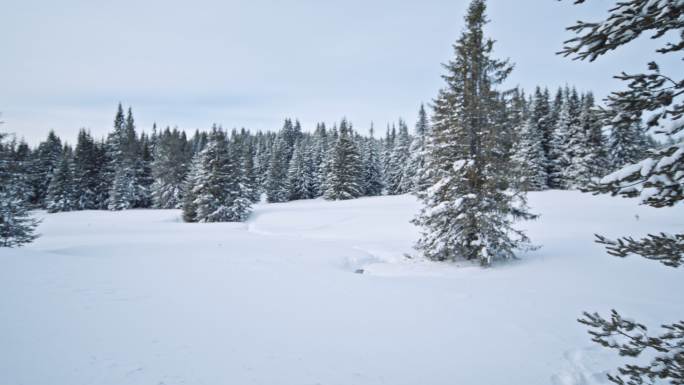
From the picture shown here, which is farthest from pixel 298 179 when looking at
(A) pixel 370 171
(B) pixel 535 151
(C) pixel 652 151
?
(C) pixel 652 151

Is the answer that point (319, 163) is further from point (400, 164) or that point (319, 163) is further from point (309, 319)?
point (309, 319)

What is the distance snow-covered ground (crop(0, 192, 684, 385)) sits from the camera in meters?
3.87

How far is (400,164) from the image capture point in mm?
49312

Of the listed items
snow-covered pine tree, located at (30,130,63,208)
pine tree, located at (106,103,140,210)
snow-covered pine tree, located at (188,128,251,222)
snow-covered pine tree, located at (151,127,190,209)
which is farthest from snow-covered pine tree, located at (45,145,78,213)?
snow-covered pine tree, located at (188,128,251,222)

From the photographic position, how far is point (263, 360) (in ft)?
13.3

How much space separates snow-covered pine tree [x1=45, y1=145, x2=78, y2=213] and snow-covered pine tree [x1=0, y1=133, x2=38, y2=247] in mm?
29815

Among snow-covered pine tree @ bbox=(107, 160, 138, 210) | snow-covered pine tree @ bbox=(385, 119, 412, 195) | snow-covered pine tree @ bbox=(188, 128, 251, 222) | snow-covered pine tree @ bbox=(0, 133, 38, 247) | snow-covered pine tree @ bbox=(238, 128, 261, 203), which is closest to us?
snow-covered pine tree @ bbox=(0, 133, 38, 247)

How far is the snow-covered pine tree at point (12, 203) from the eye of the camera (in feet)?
48.2

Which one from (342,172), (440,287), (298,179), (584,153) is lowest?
(440,287)

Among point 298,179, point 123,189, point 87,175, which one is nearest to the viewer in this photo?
point 123,189

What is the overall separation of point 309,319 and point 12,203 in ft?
58.6

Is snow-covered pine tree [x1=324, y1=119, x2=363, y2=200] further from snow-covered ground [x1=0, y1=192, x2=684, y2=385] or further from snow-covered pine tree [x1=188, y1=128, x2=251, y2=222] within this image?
snow-covered ground [x1=0, y1=192, x2=684, y2=385]

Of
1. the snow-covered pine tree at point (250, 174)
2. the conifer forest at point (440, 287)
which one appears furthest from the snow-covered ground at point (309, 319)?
the snow-covered pine tree at point (250, 174)

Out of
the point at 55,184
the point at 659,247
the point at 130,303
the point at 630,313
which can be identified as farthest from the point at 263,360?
the point at 55,184
